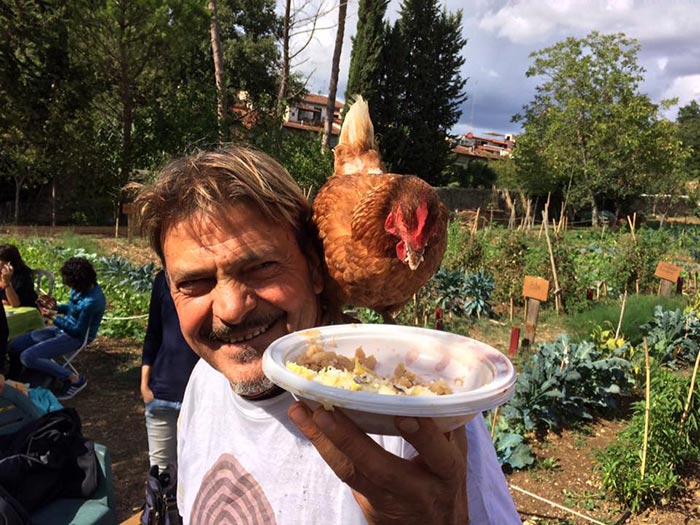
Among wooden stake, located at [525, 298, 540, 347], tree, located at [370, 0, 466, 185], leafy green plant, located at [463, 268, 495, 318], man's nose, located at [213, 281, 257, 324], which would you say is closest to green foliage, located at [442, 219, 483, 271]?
leafy green plant, located at [463, 268, 495, 318]

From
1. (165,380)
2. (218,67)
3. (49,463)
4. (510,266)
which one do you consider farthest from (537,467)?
(218,67)

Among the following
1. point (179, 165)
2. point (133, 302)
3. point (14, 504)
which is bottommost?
point (133, 302)

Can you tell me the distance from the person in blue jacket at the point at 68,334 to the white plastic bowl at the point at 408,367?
4485 millimetres

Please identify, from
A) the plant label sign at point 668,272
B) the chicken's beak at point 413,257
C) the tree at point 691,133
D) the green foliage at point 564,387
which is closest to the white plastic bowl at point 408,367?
the chicken's beak at point 413,257

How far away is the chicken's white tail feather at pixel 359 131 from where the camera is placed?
2.32 meters

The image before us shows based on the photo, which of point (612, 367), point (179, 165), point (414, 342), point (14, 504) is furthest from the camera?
point (612, 367)

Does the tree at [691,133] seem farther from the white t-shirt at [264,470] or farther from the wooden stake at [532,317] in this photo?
the white t-shirt at [264,470]

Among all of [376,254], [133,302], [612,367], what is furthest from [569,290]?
[376,254]

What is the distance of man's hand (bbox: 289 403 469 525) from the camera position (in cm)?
78

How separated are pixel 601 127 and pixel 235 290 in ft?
84.4

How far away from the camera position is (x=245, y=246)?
1296 mm

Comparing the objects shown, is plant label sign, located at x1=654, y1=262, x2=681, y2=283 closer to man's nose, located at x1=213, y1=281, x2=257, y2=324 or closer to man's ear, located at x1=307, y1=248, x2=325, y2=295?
man's ear, located at x1=307, y1=248, x2=325, y2=295

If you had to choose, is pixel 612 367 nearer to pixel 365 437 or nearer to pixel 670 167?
pixel 365 437

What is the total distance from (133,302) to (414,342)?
7234 millimetres
